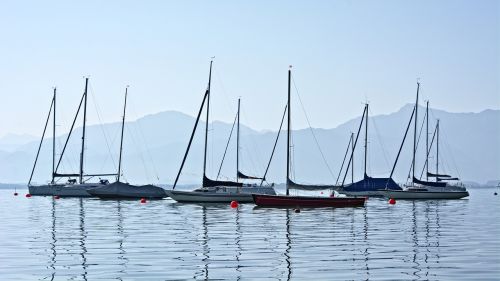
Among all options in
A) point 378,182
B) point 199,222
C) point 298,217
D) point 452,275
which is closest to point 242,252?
point 452,275

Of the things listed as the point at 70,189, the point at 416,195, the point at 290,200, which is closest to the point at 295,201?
the point at 290,200

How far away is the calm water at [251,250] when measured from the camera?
89.9 feet

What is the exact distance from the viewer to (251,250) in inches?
1377

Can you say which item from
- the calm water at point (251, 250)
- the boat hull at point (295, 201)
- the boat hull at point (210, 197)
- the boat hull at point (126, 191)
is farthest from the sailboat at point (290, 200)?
the boat hull at point (126, 191)

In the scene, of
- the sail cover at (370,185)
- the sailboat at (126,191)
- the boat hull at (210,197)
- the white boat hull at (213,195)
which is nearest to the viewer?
the boat hull at (210,197)

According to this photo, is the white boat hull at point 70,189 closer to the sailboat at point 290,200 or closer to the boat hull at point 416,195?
the boat hull at point 416,195

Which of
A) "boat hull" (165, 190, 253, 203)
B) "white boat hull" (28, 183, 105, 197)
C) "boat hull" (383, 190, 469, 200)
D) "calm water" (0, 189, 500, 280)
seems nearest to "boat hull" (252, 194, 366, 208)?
"boat hull" (165, 190, 253, 203)

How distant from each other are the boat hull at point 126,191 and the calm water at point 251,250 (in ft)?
169

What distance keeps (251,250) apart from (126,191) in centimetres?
7618

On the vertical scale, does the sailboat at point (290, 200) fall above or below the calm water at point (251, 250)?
above

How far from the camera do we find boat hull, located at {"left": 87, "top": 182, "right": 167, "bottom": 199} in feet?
357

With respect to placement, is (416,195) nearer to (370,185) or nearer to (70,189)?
(370,185)

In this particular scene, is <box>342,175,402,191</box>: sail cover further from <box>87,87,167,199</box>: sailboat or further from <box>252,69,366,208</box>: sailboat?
<box>252,69,366,208</box>: sailboat

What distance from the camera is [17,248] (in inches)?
1452
